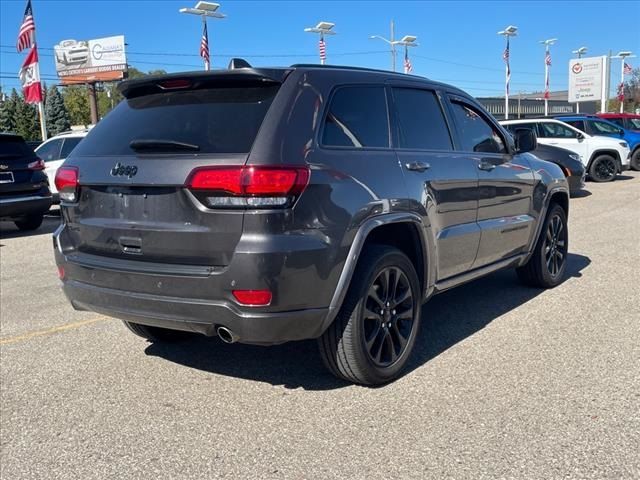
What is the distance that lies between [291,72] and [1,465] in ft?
8.28

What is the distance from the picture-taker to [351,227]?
3.55m

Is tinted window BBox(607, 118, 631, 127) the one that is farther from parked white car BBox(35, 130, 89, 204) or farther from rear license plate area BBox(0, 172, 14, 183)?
rear license plate area BBox(0, 172, 14, 183)

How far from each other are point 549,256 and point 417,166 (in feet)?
8.85

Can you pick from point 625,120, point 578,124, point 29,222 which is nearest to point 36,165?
point 29,222

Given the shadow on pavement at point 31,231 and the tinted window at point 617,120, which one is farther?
the tinted window at point 617,120

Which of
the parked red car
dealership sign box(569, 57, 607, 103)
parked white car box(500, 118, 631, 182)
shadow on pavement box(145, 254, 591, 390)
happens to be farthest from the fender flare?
dealership sign box(569, 57, 607, 103)

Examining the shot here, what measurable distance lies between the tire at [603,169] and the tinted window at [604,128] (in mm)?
891

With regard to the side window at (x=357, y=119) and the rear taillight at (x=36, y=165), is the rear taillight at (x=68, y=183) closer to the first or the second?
the side window at (x=357, y=119)

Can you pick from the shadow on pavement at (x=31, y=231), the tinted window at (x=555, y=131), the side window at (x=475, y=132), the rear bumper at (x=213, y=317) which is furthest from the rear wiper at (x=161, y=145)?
the tinted window at (x=555, y=131)

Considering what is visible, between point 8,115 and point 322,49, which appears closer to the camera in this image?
point 322,49

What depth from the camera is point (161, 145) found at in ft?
11.7

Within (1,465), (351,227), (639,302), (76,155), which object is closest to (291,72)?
(351,227)

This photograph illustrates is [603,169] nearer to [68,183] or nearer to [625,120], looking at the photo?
[625,120]

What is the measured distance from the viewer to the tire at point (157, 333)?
4.79m
